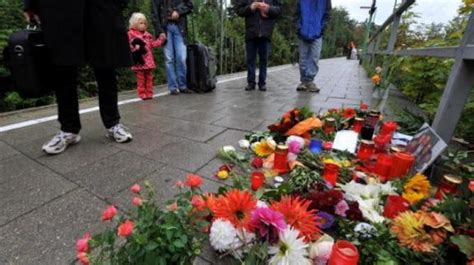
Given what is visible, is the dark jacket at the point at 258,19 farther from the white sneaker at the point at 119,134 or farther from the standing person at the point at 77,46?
the white sneaker at the point at 119,134

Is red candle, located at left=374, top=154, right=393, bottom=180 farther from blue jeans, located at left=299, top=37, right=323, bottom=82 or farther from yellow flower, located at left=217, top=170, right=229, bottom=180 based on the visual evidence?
blue jeans, located at left=299, top=37, right=323, bottom=82

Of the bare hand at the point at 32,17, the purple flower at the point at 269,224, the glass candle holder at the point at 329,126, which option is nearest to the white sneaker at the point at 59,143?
the bare hand at the point at 32,17

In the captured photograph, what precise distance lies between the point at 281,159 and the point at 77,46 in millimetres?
1261

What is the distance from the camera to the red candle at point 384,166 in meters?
1.26

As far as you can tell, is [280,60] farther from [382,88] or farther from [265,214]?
[265,214]

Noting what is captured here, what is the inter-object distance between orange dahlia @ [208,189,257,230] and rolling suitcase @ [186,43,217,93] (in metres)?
3.18

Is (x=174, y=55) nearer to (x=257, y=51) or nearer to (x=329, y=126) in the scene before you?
(x=257, y=51)

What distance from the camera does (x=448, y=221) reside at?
0.75 meters

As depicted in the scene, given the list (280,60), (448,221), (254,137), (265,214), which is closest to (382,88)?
(254,137)

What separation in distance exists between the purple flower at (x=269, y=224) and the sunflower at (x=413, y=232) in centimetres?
36

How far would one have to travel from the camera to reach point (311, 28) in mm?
3725

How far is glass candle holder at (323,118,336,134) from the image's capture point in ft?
6.13

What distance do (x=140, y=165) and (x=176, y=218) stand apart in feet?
2.86

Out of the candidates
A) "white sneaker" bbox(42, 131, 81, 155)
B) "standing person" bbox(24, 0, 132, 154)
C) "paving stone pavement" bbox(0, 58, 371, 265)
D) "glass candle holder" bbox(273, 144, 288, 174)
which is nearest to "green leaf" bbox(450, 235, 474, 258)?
"paving stone pavement" bbox(0, 58, 371, 265)
